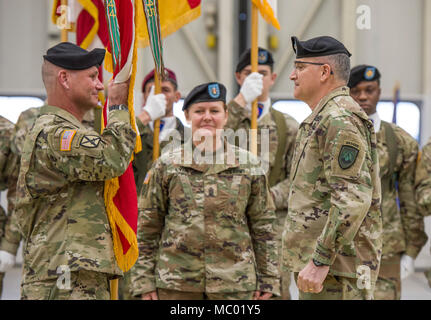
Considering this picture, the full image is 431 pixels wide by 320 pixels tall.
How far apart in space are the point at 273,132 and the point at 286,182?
36 cm

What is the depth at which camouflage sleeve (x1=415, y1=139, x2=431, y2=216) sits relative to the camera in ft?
15.6

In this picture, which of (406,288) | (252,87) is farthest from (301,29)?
(252,87)

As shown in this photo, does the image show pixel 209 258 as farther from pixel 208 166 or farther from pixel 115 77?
pixel 115 77

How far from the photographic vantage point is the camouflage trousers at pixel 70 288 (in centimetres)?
341

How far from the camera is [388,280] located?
4.83 m

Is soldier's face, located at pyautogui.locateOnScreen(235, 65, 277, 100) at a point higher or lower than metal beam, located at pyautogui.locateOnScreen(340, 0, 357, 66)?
lower

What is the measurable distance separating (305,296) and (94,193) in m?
1.12

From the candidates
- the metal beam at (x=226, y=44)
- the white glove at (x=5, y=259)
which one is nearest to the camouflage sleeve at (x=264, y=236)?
the white glove at (x=5, y=259)

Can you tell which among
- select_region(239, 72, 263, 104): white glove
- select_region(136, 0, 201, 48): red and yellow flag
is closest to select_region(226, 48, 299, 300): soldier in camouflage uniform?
select_region(239, 72, 263, 104): white glove

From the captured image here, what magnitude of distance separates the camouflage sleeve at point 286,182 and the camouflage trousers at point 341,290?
1.56 meters

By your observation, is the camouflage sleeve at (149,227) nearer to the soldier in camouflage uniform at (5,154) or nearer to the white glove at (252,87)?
the white glove at (252,87)

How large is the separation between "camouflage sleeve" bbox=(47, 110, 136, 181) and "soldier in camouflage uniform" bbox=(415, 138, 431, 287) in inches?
87.5

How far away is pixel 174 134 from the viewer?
5.24 metres

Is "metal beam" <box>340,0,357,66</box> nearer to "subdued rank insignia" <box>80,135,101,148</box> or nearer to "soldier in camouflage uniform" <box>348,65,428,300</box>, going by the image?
"soldier in camouflage uniform" <box>348,65,428,300</box>
